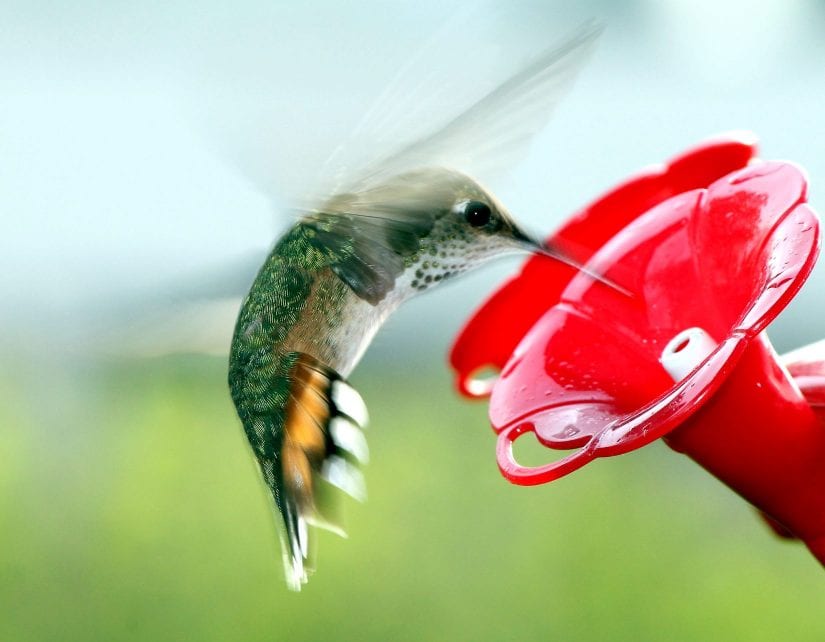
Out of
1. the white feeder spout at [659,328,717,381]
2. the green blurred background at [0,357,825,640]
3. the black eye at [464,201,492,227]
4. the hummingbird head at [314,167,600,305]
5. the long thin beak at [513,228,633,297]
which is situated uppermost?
the white feeder spout at [659,328,717,381]

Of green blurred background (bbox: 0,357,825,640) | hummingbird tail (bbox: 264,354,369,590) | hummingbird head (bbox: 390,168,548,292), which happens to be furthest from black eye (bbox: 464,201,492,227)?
green blurred background (bbox: 0,357,825,640)

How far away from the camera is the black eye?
143 centimetres

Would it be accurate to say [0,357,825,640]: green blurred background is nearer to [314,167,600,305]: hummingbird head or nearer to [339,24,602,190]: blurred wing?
[314,167,600,305]: hummingbird head

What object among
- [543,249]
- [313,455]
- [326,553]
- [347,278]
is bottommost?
[326,553]

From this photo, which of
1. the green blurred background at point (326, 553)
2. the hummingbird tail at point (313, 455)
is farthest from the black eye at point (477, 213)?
the green blurred background at point (326, 553)

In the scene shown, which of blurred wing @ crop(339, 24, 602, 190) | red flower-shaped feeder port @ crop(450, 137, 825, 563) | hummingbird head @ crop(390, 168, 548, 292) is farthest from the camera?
hummingbird head @ crop(390, 168, 548, 292)

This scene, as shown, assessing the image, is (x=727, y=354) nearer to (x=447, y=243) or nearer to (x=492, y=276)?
(x=447, y=243)

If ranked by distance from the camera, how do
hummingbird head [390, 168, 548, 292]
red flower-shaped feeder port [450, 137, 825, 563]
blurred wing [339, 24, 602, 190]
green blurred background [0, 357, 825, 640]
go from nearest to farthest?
red flower-shaped feeder port [450, 137, 825, 563], blurred wing [339, 24, 602, 190], hummingbird head [390, 168, 548, 292], green blurred background [0, 357, 825, 640]

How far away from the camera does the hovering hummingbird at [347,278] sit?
1.36 metres

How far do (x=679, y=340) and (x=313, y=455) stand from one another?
19.1 inches

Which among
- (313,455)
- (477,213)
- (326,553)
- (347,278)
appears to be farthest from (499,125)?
(326,553)

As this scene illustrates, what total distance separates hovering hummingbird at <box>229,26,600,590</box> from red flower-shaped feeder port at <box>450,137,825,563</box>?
0.50 feet

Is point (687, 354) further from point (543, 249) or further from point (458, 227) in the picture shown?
point (458, 227)

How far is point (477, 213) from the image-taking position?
144 centimetres
